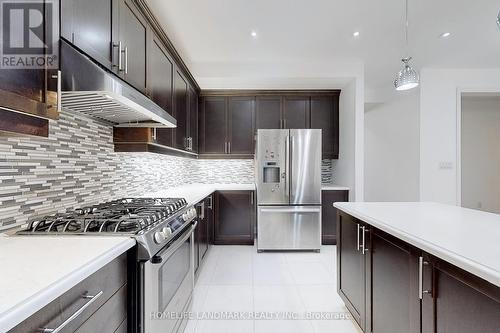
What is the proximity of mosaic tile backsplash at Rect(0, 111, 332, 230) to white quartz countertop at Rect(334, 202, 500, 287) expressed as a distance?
1.88 m

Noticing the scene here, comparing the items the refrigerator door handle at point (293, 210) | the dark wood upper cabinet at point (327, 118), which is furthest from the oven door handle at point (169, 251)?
the dark wood upper cabinet at point (327, 118)

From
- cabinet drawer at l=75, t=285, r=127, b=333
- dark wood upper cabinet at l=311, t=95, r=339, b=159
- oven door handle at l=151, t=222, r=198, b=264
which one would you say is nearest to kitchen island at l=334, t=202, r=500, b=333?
oven door handle at l=151, t=222, r=198, b=264

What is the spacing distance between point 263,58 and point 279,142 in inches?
47.8

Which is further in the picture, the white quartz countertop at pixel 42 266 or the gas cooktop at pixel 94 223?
the gas cooktop at pixel 94 223

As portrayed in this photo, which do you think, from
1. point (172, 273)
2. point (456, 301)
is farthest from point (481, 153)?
point (172, 273)

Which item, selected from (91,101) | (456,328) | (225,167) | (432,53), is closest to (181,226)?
(91,101)

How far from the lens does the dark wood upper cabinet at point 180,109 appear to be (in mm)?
2814

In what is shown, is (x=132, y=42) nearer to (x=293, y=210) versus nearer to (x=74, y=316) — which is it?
(x=74, y=316)

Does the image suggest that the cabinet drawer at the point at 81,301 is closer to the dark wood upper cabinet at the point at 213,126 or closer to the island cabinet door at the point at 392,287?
the island cabinet door at the point at 392,287

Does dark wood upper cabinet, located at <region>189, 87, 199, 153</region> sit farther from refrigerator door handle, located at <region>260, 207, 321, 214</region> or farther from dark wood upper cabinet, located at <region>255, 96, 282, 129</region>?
refrigerator door handle, located at <region>260, 207, 321, 214</region>

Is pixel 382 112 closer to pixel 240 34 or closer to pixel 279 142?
pixel 279 142

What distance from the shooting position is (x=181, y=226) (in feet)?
5.55

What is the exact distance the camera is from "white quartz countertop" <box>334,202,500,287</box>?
864 mm

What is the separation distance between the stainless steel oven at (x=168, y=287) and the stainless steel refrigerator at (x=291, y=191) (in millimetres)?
1709
